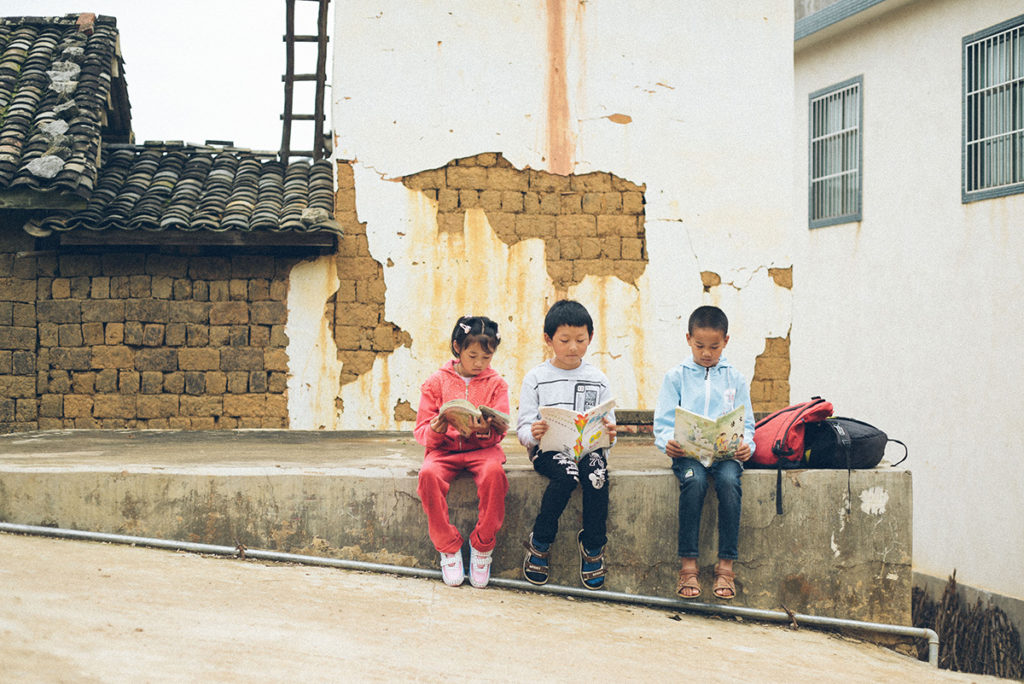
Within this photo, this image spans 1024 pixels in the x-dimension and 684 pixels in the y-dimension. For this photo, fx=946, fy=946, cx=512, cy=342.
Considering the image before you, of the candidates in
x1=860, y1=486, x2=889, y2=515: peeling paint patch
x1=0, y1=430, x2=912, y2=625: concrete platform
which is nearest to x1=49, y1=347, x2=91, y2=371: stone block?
x1=0, y1=430, x2=912, y2=625: concrete platform

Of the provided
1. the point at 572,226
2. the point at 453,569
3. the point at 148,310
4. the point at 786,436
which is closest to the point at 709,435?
the point at 786,436

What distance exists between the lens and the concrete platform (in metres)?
5.34

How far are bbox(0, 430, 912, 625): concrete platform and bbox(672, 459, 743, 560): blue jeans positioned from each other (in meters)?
0.31

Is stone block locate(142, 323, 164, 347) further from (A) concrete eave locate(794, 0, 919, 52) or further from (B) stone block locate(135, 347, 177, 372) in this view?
(A) concrete eave locate(794, 0, 919, 52)

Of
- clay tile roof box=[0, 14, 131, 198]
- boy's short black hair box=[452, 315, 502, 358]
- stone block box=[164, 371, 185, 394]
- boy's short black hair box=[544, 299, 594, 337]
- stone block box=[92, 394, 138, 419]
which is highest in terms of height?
clay tile roof box=[0, 14, 131, 198]

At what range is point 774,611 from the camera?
539 cm

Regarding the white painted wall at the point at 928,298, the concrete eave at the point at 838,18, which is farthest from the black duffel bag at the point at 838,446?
the concrete eave at the point at 838,18

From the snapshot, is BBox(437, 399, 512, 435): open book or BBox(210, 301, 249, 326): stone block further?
BBox(210, 301, 249, 326): stone block

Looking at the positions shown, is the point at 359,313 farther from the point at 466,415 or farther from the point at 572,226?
the point at 466,415

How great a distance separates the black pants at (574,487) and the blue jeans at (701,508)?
453mm

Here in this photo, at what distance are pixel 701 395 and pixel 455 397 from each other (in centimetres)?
137

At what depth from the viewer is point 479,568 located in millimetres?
5000

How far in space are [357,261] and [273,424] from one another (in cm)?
161

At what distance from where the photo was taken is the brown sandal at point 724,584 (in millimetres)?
4988
